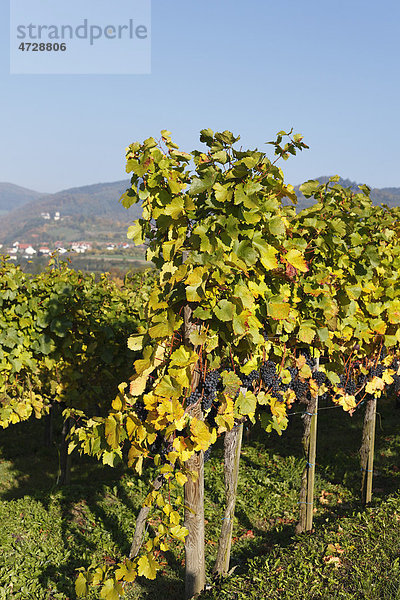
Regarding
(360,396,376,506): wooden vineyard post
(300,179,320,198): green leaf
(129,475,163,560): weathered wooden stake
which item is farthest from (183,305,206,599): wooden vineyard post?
(360,396,376,506): wooden vineyard post

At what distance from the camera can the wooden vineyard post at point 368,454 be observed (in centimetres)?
644

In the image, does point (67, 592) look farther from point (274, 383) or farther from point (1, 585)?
point (274, 383)

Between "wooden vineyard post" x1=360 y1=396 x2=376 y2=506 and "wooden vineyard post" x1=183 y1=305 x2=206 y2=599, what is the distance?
10.8ft

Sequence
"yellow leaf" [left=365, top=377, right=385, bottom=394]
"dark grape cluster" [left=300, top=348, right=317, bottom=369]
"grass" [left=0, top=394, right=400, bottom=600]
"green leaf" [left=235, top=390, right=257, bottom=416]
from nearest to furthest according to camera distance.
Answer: "green leaf" [left=235, top=390, right=257, bottom=416]
"grass" [left=0, top=394, right=400, bottom=600]
"dark grape cluster" [left=300, top=348, right=317, bottom=369]
"yellow leaf" [left=365, top=377, right=385, bottom=394]

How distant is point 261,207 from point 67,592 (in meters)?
3.93

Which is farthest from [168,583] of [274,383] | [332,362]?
[332,362]

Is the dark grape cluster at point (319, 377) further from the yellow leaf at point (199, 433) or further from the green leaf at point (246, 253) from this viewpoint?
the green leaf at point (246, 253)

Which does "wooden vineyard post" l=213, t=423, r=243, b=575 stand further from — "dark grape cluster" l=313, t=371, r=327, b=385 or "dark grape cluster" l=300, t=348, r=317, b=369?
"dark grape cluster" l=313, t=371, r=327, b=385

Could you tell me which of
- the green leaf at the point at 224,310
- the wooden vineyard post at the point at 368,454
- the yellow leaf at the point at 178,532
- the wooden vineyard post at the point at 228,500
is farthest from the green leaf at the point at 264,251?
the wooden vineyard post at the point at 368,454

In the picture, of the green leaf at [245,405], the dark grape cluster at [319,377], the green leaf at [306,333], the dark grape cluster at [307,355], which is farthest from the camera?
the dark grape cluster at [319,377]

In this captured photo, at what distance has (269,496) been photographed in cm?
711

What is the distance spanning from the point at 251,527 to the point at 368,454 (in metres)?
1.80

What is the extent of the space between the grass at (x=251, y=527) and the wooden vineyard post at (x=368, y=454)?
285 millimetres

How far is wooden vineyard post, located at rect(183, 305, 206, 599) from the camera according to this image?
3.67m
